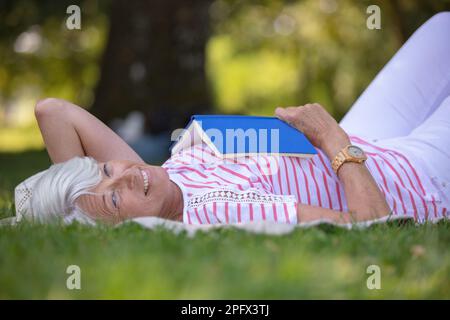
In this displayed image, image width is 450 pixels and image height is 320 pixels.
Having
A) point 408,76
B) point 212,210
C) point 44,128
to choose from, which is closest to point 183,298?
point 212,210

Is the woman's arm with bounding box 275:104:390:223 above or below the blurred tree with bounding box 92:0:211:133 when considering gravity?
below

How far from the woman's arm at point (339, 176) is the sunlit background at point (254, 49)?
20.7ft

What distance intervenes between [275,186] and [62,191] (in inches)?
43.9

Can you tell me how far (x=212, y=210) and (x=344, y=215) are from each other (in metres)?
0.65

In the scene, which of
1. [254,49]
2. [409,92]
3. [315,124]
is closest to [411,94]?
[409,92]

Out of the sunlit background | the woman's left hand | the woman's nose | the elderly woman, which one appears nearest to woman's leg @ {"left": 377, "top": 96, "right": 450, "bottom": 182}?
the elderly woman

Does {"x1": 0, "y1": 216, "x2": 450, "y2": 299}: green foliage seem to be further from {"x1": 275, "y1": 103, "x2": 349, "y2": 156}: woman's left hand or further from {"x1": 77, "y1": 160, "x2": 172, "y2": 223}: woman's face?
{"x1": 275, "y1": 103, "x2": 349, "y2": 156}: woman's left hand

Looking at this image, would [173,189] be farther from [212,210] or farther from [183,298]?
[183,298]

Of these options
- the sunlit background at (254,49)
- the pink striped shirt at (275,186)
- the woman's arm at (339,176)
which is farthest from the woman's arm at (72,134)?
the sunlit background at (254,49)

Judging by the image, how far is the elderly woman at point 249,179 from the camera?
334cm

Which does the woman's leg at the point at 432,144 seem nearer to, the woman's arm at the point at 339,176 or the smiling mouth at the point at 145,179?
the woman's arm at the point at 339,176

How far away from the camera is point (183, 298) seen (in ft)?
7.35

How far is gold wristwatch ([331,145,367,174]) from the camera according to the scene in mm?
3479

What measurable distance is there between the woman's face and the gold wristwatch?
0.88m
